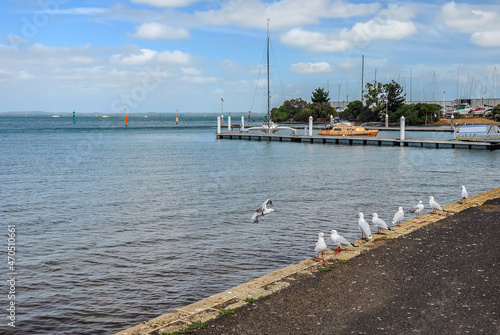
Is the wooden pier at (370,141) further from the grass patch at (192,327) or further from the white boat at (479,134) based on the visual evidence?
the grass patch at (192,327)

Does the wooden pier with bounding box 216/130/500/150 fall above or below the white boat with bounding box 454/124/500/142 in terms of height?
below

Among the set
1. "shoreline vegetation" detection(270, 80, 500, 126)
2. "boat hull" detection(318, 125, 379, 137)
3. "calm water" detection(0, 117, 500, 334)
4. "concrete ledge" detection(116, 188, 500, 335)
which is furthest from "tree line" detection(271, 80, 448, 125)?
"concrete ledge" detection(116, 188, 500, 335)

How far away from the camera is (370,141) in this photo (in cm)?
6812

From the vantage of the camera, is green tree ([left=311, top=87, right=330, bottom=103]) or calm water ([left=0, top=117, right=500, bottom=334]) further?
green tree ([left=311, top=87, right=330, bottom=103])

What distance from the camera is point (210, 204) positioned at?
2262cm

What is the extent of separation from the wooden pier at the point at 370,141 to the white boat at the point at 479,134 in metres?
3.06

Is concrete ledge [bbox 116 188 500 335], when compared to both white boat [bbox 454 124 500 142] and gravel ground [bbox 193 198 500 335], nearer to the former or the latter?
gravel ground [bbox 193 198 500 335]

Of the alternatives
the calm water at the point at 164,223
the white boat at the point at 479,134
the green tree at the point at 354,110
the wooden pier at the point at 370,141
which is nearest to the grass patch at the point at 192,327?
the calm water at the point at 164,223

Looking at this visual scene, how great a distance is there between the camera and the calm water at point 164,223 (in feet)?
36.2

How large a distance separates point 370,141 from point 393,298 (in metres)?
61.6

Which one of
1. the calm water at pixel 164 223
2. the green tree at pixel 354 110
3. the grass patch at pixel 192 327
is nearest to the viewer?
the grass patch at pixel 192 327

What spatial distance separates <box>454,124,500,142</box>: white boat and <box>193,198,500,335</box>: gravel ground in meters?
50.9

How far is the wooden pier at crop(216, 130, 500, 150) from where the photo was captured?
54725 millimetres

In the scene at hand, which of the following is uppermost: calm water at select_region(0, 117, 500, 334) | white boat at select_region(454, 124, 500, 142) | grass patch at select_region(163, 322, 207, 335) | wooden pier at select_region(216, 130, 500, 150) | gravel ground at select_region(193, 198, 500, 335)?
white boat at select_region(454, 124, 500, 142)
